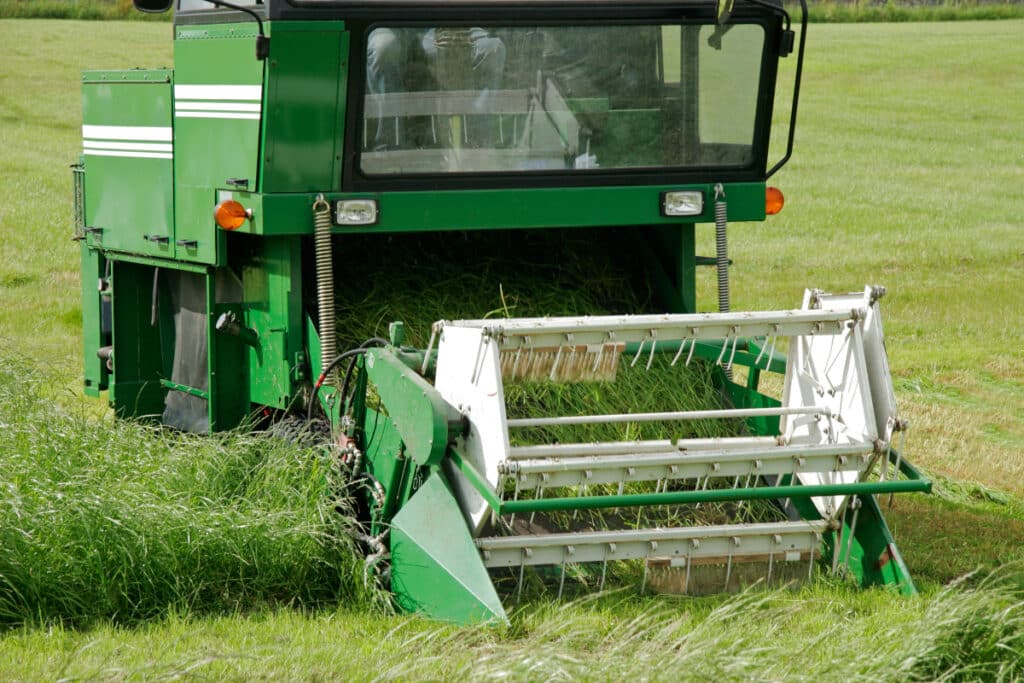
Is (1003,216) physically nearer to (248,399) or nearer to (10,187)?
(10,187)

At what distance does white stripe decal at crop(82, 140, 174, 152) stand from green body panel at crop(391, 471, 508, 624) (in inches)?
88.0

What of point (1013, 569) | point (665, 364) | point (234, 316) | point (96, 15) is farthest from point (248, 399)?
point (96, 15)

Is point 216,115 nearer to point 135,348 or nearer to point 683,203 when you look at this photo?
point 135,348

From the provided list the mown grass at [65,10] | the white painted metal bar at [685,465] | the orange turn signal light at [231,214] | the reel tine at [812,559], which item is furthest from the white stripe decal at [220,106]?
the mown grass at [65,10]

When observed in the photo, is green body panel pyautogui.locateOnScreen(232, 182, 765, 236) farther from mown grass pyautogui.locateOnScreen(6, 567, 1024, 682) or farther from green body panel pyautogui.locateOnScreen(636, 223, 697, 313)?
mown grass pyautogui.locateOnScreen(6, 567, 1024, 682)

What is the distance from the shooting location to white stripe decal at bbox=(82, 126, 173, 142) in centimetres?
653

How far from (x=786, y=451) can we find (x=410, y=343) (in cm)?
178

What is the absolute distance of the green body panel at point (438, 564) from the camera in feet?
15.5

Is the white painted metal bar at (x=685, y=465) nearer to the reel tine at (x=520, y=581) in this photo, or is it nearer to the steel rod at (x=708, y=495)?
the steel rod at (x=708, y=495)

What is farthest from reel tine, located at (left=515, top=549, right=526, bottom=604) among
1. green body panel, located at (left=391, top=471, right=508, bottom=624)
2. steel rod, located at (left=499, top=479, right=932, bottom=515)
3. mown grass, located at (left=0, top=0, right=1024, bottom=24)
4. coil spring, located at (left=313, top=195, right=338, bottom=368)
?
mown grass, located at (left=0, top=0, right=1024, bottom=24)

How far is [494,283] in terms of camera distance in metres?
6.55

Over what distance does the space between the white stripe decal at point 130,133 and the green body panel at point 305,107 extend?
94 centimetres

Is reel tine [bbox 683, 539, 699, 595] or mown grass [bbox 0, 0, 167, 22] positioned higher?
mown grass [bbox 0, 0, 167, 22]

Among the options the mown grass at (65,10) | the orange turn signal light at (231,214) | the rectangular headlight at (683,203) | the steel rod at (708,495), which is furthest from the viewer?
the mown grass at (65,10)
